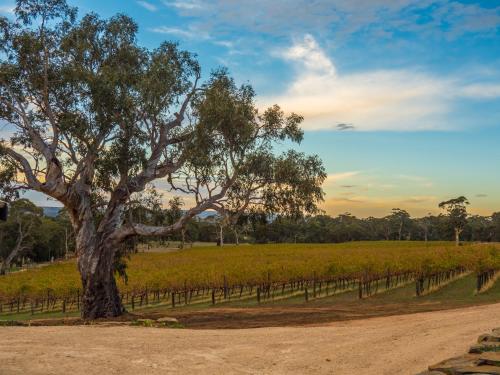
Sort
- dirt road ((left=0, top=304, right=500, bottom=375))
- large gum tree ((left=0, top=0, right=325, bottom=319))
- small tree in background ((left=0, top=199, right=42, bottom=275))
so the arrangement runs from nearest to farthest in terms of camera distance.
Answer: dirt road ((left=0, top=304, right=500, bottom=375)) < large gum tree ((left=0, top=0, right=325, bottom=319)) < small tree in background ((left=0, top=199, right=42, bottom=275))

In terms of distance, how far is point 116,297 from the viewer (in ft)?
92.1

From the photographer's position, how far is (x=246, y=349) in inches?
575

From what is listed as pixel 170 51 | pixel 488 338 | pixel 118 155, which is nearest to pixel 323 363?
pixel 488 338

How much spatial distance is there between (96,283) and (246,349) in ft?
48.4

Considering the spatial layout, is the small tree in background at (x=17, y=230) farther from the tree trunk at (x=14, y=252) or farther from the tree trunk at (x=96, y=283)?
the tree trunk at (x=96, y=283)

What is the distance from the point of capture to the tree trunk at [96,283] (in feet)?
89.5

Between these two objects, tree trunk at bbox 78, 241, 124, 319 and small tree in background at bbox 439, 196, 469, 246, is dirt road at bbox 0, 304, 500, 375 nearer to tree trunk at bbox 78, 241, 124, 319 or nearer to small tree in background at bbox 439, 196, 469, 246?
tree trunk at bbox 78, 241, 124, 319

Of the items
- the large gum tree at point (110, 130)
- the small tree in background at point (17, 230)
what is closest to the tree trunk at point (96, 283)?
the large gum tree at point (110, 130)

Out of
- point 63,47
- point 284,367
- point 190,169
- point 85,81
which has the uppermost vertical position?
point 63,47

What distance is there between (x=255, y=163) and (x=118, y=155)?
6.58m

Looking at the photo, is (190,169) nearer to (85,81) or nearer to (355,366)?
(85,81)

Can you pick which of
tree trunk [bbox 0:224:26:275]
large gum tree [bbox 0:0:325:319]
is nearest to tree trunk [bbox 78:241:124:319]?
large gum tree [bbox 0:0:325:319]

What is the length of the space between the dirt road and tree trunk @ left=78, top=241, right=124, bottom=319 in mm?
8872

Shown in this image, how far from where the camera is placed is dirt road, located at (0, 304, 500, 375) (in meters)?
12.3
